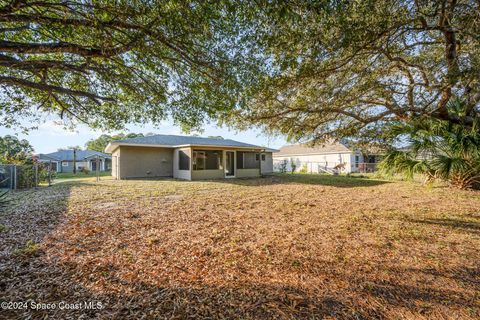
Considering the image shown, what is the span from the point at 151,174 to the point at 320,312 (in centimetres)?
1565

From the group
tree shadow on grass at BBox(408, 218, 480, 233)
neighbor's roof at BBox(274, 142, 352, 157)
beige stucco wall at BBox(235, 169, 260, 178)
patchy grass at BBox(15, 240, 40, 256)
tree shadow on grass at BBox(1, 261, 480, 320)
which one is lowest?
tree shadow on grass at BBox(1, 261, 480, 320)

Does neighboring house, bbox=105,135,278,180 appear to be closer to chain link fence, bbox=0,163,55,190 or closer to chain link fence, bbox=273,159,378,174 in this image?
chain link fence, bbox=0,163,55,190

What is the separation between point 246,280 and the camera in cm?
235

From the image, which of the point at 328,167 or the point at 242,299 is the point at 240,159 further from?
the point at 242,299

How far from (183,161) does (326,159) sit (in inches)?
708

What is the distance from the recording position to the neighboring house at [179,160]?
14.4 metres

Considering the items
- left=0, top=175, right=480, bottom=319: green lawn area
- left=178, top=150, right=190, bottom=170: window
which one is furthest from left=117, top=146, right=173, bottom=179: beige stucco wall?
left=0, top=175, right=480, bottom=319: green lawn area

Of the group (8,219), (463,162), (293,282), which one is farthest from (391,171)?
(8,219)

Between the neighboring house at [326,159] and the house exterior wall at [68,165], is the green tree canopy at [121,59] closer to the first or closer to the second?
the neighboring house at [326,159]

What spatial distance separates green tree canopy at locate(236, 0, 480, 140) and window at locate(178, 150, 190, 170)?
8.92 meters

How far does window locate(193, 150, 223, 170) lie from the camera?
1453cm

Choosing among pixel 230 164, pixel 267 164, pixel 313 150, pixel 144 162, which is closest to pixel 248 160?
pixel 230 164

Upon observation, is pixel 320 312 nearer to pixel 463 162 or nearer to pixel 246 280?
pixel 246 280

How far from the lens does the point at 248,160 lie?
699 inches
